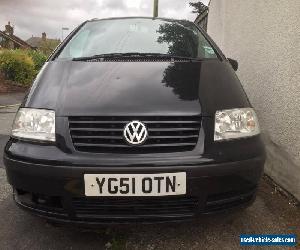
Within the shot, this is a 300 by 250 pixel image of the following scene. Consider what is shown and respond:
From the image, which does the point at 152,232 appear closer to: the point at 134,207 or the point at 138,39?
the point at 134,207

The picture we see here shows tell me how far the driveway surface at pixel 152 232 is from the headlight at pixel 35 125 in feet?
1.97

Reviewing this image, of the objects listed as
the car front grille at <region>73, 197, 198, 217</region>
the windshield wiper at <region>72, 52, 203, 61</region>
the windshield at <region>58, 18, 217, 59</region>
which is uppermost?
the windshield at <region>58, 18, 217, 59</region>

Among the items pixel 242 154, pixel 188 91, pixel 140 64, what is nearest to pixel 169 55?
pixel 140 64

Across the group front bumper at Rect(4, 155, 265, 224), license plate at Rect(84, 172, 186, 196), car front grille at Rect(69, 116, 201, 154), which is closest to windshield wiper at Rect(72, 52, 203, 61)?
car front grille at Rect(69, 116, 201, 154)

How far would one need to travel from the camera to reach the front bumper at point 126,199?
94.1 inches

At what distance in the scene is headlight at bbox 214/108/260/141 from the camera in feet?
8.46

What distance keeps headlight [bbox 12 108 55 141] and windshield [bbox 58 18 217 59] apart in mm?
909

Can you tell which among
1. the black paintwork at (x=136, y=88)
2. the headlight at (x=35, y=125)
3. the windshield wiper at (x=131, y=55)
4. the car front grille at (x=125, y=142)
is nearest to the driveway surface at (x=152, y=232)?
the car front grille at (x=125, y=142)

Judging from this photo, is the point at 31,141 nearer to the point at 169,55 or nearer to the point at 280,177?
the point at 169,55

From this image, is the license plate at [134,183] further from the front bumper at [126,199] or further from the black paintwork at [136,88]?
the black paintwork at [136,88]

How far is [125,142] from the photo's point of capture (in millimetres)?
2441

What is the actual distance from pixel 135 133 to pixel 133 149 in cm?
9

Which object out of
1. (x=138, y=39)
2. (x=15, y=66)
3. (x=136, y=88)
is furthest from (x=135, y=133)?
(x=15, y=66)

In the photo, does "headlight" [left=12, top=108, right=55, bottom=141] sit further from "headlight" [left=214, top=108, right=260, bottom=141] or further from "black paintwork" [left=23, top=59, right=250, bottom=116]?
"headlight" [left=214, top=108, right=260, bottom=141]
